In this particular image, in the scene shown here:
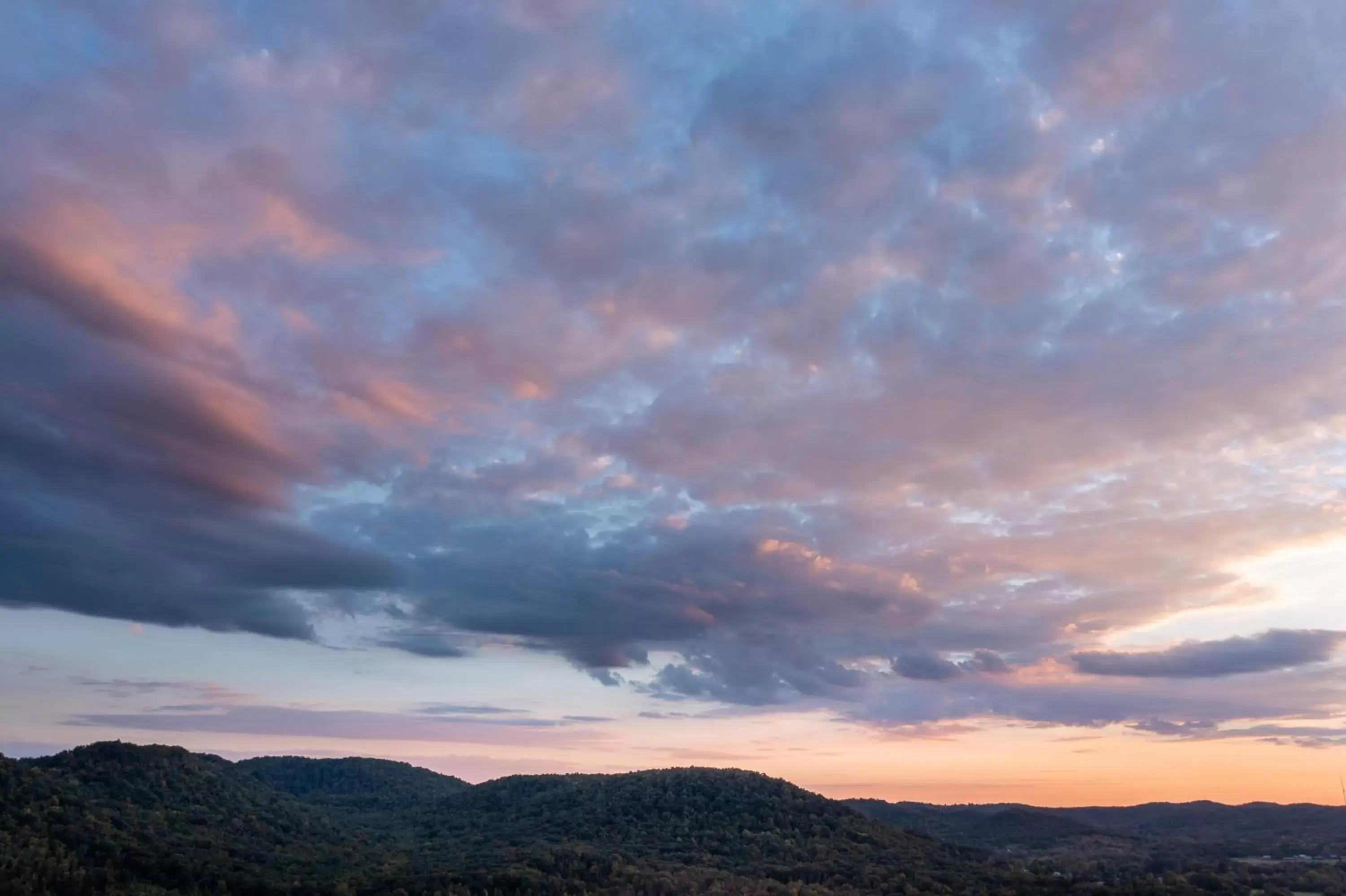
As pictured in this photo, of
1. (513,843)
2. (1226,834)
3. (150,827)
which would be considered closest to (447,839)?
(513,843)

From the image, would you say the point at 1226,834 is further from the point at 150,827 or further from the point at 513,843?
the point at 150,827

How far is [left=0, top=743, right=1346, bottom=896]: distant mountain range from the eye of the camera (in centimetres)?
7500

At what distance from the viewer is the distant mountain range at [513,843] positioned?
75000mm

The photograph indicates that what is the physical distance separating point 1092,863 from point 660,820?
55193 mm

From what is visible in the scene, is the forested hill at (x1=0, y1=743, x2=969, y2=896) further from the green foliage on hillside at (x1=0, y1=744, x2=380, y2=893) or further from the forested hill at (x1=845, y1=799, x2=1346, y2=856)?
the forested hill at (x1=845, y1=799, x2=1346, y2=856)

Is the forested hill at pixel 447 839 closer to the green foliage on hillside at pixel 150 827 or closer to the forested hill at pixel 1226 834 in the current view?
the green foliage on hillside at pixel 150 827

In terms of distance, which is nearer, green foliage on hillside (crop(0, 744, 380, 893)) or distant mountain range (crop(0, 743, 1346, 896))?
green foliage on hillside (crop(0, 744, 380, 893))

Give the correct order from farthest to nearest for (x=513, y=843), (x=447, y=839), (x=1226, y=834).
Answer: (x=1226, y=834) → (x=447, y=839) → (x=513, y=843)

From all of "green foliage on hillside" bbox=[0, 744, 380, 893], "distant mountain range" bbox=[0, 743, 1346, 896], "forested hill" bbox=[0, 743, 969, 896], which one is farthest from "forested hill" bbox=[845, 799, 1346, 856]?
"green foliage on hillside" bbox=[0, 744, 380, 893]

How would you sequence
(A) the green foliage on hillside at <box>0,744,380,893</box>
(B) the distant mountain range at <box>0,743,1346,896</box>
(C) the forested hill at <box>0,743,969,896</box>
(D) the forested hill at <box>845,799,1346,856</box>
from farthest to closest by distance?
(D) the forested hill at <box>845,799,1346,856</box>
(B) the distant mountain range at <box>0,743,1346,896</box>
(C) the forested hill at <box>0,743,969,896</box>
(A) the green foliage on hillside at <box>0,744,380,893</box>

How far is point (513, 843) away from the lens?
11450 centimetres

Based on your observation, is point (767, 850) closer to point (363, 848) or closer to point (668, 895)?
point (668, 895)

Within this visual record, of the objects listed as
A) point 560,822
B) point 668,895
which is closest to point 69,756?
point 560,822

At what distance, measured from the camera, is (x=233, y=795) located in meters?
129
